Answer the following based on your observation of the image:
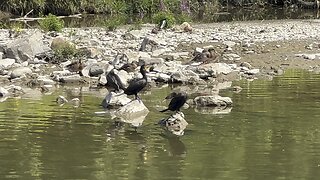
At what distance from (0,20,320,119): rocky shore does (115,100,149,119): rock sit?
110 cm

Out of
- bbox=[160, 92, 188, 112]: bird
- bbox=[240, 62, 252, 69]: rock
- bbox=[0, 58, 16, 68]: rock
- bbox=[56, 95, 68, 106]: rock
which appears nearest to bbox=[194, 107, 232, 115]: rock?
bbox=[160, 92, 188, 112]: bird

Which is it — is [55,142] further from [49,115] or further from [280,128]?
[280,128]

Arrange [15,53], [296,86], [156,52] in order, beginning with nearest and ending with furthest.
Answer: [296,86], [15,53], [156,52]

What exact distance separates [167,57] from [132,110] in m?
6.94

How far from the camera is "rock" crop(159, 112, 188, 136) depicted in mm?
9836

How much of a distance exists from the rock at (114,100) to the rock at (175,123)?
62.6 inches

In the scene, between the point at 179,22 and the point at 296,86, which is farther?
the point at 179,22

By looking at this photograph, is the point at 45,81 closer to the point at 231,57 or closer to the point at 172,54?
the point at 172,54

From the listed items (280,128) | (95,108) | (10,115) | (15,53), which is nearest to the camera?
(280,128)

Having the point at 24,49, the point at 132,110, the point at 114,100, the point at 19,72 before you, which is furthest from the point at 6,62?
the point at 132,110

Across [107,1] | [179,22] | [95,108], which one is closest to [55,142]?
[95,108]

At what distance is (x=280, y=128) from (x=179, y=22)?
648 inches

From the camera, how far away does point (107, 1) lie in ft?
115

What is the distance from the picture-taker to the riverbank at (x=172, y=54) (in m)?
15.2
